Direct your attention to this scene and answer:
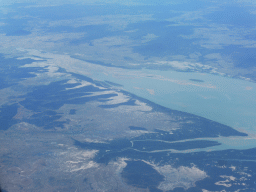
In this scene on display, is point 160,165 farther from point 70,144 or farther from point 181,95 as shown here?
point 181,95

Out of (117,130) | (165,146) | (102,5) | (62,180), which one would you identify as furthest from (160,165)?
(102,5)

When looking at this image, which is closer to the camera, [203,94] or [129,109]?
[129,109]

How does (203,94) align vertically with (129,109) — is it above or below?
above

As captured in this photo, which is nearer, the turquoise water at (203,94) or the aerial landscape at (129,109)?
the aerial landscape at (129,109)

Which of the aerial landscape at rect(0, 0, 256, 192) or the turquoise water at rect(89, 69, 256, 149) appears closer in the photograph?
the aerial landscape at rect(0, 0, 256, 192)
